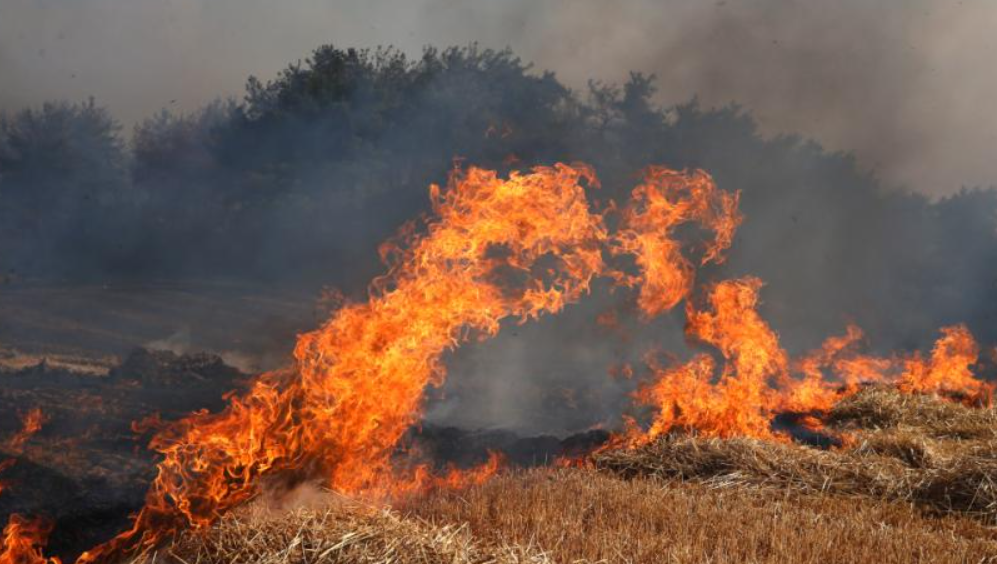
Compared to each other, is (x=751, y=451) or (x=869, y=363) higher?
(x=869, y=363)

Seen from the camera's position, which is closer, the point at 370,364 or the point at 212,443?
the point at 212,443

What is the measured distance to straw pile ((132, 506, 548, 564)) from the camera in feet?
13.8

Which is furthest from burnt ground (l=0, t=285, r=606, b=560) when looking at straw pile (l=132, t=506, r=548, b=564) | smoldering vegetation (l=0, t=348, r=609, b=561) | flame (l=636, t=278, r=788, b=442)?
straw pile (l=132, t=506, r=548, b=564)

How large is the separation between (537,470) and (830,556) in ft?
9.93

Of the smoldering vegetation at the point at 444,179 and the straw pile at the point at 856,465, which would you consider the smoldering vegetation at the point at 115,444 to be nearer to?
the straw pile at the point at 856,465

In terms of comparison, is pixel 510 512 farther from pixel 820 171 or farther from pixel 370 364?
pixel 820 171

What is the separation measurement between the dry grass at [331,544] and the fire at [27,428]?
15.0 feet

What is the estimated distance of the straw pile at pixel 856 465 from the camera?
22.8 feet

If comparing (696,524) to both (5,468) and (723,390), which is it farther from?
(5,468)

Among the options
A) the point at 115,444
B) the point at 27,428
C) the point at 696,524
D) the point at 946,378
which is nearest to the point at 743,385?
the point at 696,524

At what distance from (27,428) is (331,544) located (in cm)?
632

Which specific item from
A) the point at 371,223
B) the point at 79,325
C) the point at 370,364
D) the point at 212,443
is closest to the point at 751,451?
the point at 370,364

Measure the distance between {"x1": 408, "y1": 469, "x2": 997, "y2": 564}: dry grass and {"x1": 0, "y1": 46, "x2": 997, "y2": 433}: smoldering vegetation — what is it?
14.3m

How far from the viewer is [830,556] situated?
16.6 feet
